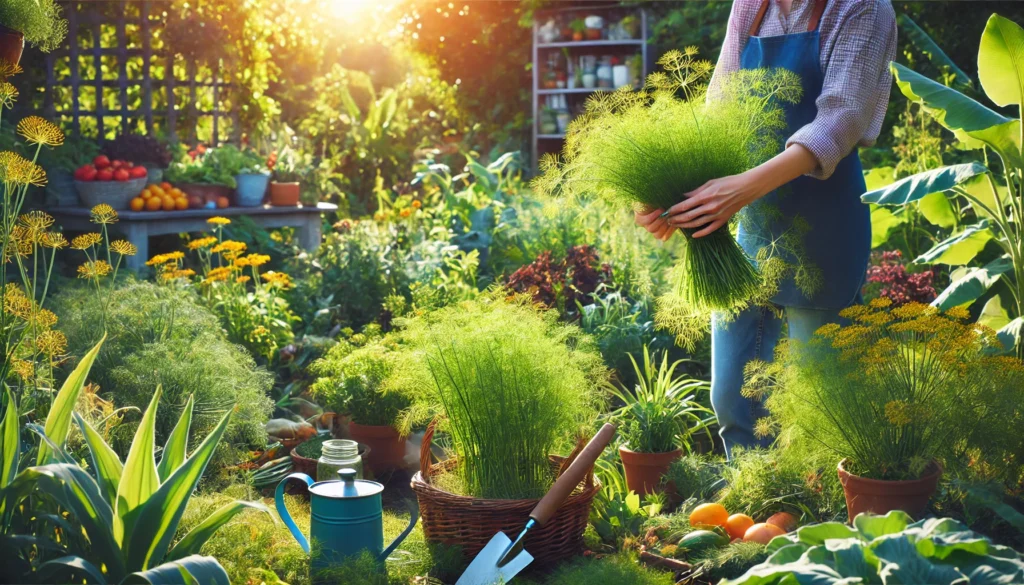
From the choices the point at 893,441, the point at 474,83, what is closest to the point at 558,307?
the point at 893,441

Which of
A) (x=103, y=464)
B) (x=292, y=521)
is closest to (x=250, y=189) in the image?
(x=292, y=521)

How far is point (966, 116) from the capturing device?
11.0 feet

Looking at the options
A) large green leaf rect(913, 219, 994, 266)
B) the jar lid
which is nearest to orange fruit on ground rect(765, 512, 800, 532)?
the jar lid

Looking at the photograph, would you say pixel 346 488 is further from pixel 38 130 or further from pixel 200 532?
pixel 38 130

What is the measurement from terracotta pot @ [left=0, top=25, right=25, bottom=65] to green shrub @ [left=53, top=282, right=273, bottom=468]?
4.15 ft

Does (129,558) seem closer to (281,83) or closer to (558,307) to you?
(558,307)

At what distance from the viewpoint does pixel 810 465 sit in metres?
2.67

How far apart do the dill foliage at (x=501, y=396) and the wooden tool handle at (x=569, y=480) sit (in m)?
0.24

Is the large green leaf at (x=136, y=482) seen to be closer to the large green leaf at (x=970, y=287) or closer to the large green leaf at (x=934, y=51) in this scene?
the large green leaf at (x=970, y=287)

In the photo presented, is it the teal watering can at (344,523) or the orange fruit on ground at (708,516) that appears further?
the orange fruit on ground at (708,516)

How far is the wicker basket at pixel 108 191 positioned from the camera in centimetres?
639

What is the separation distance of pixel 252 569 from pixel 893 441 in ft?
5.58

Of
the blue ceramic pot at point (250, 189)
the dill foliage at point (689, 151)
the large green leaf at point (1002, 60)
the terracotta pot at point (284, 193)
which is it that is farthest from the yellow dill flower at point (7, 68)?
the terracotta pot at point (284, 193)

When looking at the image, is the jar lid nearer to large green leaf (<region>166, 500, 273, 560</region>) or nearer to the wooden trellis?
large green leaf (<region>166, 500, 273, 560</region>)
